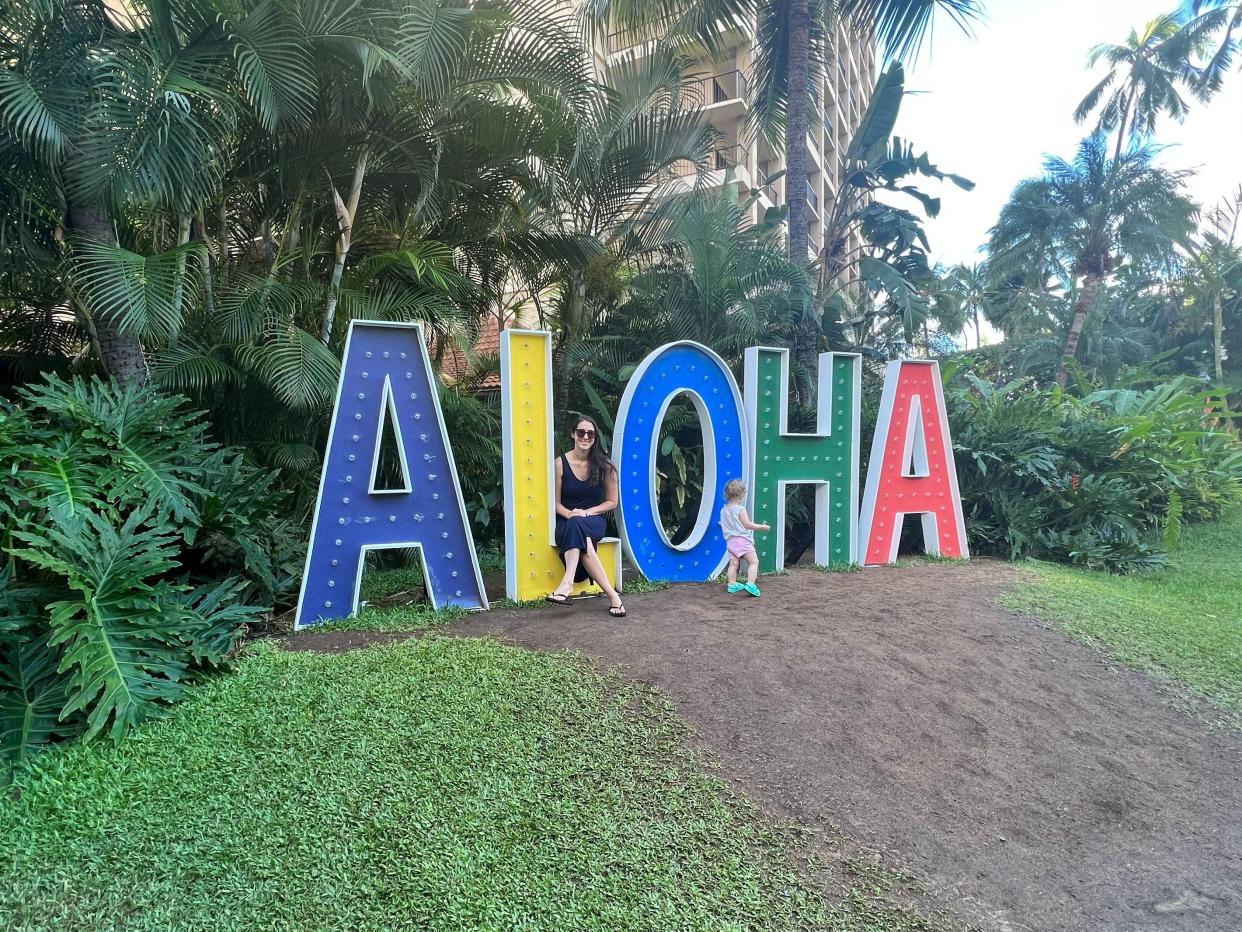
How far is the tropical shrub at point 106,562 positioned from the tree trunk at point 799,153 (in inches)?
295

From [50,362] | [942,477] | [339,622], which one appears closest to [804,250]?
[942,477]

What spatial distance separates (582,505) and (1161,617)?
4964 millimetres

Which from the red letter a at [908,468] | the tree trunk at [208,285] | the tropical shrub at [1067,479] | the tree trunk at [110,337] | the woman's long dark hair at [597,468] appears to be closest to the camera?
the tree trunk at [110,337]

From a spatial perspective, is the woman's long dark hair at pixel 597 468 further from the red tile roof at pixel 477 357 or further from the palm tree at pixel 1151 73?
the palm tree at pixel 1151 73

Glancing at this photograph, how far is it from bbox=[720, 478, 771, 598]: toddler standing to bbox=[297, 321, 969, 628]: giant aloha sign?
0.25 metres

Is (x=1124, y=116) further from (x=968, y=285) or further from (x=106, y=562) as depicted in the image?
(x=106, y=562)

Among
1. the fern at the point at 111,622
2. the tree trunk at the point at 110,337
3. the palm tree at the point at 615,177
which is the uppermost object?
the palm tree at the point at 615,177

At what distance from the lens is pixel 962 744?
3746 millimetres

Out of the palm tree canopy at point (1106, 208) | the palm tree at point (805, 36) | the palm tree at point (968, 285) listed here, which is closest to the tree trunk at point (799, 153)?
the palm tree at point (805, 36)

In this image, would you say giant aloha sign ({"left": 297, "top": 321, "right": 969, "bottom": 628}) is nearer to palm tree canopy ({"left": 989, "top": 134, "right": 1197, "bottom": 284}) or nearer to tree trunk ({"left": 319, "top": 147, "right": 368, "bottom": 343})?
tree trunk ({"left": 319, "top": 147, "right": 368, "bottom": 343})

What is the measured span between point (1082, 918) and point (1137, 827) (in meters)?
0.89

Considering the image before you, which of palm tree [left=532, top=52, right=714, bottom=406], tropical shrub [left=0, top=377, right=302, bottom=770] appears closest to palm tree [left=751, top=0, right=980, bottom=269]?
palm tree [left=532, top=52, right=714, bottom=406]

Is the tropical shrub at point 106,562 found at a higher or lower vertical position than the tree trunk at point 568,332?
lower

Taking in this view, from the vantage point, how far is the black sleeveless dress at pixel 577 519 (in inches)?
217
